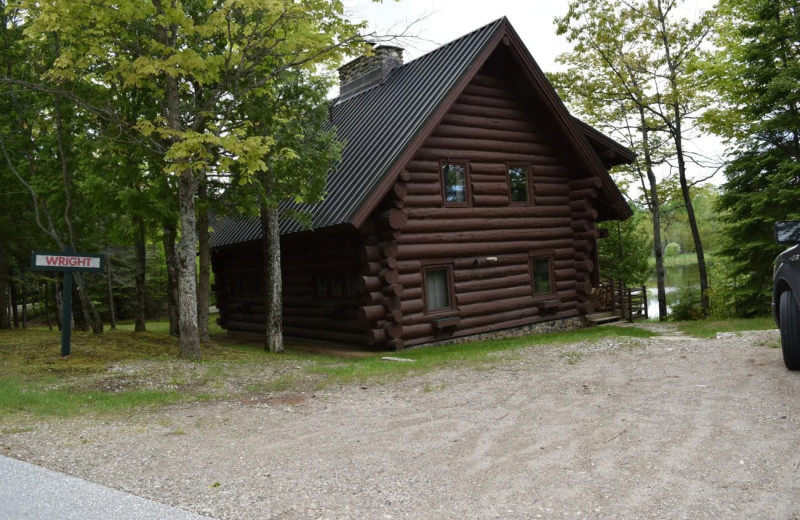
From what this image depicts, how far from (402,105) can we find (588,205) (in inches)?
267

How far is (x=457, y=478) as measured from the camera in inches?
210

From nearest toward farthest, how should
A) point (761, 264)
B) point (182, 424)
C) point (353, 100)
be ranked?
1. point (182, 424)
2. point (761, 264)
3. point (353, 100)

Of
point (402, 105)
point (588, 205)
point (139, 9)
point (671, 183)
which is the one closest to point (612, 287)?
point (588, 205)

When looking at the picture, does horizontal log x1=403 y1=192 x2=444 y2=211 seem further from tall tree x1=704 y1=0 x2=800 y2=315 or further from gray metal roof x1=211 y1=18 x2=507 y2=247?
tall tree x1=704 y1=0 x2=800 y2=315

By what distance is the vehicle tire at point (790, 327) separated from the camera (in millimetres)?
8023

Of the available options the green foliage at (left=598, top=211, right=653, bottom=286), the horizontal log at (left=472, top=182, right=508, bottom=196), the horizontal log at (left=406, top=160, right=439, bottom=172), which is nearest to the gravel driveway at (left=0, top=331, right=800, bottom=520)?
the horizontal log at (left=406, top=160, right=439, bottom=172)

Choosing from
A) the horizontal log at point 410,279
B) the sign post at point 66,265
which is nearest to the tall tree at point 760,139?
the horizontal log at point 410,279

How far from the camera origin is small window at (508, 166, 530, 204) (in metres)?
18.6

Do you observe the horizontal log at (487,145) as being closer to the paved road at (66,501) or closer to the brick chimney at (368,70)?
the brick chimney at (368,70)

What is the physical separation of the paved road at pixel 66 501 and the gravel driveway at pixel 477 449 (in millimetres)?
227

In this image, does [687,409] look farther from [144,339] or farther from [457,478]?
[144,339]

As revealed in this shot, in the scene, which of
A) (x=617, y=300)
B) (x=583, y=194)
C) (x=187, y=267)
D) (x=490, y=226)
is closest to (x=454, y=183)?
(x=490, y=226)

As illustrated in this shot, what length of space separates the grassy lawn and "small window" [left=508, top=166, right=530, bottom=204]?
4.86m

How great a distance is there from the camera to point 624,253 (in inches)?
1283
